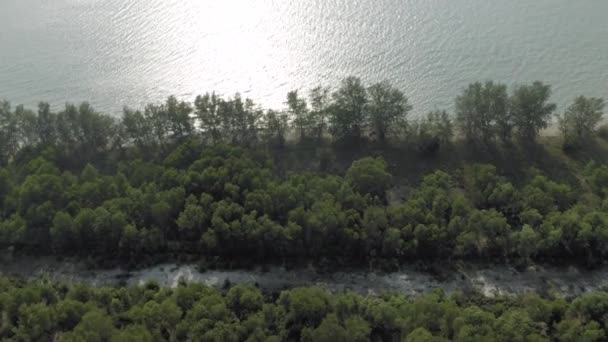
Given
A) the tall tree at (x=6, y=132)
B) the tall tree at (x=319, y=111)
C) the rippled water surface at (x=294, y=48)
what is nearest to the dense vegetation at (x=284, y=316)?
the tall tree at (x=6, y=132)

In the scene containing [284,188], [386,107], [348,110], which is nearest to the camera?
[284,188]

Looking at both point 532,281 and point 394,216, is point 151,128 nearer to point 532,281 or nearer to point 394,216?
point 394,216

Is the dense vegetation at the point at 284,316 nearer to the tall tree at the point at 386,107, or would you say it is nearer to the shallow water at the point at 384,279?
the shallow water at the point at 384,279

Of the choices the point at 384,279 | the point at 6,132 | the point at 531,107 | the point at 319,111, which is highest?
the point at 6,132

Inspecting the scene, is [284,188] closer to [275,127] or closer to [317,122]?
[275,127]

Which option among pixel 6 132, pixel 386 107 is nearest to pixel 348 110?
pixel 386 107

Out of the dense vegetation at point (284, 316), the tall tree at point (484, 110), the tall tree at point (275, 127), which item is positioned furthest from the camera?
the tall tree at point (275, 127)
